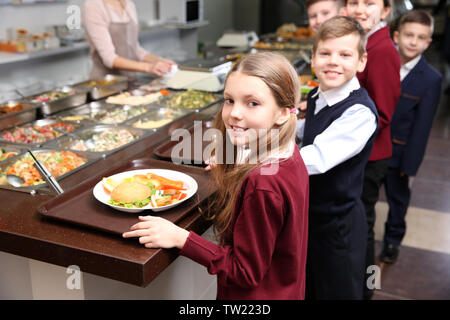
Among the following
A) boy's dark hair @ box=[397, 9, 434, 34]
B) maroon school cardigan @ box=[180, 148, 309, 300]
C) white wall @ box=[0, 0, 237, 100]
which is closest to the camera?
maroon school cardigan @ box=[180, 148, 309, 300]

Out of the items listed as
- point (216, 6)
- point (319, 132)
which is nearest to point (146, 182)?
point (319, 132)

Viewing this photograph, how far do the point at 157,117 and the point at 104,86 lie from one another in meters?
0.55

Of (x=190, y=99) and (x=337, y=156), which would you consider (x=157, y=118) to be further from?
(x=337, y=156)

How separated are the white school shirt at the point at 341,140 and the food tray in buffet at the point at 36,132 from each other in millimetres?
1155

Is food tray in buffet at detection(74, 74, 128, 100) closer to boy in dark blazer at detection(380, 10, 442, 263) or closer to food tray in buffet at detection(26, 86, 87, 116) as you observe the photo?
food tray in buffet at detection(26, 86, 87, 116)

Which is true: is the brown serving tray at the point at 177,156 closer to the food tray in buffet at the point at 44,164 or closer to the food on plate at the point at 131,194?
the food tray in buffet at the point at 44,164

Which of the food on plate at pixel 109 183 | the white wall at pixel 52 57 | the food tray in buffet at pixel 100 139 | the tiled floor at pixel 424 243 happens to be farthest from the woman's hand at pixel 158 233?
the white wall at pixel 52 57

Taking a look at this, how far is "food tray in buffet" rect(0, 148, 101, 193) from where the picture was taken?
166 centimetres

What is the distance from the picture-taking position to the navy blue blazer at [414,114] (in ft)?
9.48

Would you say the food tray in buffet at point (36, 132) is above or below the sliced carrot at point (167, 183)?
below

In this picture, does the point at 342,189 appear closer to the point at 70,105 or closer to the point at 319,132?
the point at 319,132

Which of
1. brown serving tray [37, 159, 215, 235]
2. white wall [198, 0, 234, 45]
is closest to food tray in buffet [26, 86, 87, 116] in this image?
brown serving tray [37, 159, 215, 235]

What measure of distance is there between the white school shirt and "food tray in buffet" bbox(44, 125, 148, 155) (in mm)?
818
